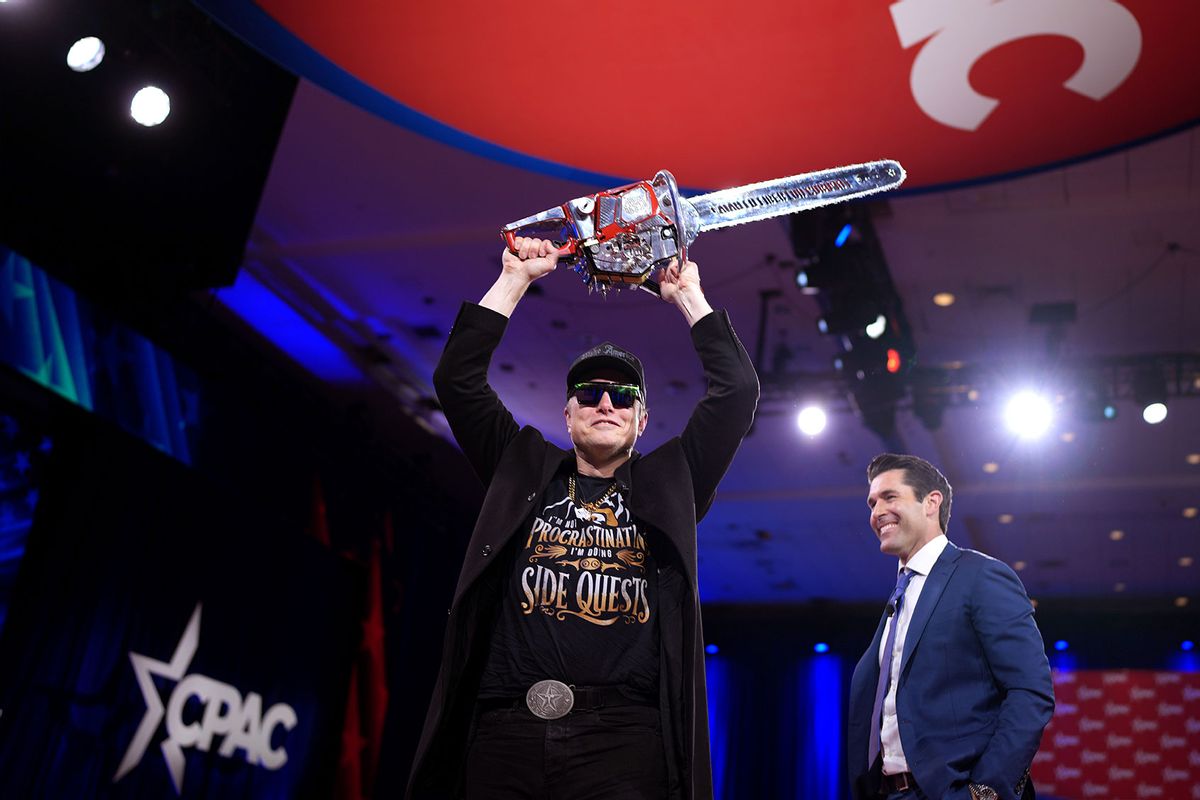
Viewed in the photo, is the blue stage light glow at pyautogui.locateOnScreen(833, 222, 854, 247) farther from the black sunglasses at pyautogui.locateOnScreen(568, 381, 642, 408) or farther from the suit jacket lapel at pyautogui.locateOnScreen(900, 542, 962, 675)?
the black sunglasses at pyautogui.locateOnScreen(568, 381, 642, 408)

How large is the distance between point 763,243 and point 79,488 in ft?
17.3

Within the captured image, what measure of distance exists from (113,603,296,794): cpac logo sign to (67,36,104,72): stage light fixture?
449 centimetres

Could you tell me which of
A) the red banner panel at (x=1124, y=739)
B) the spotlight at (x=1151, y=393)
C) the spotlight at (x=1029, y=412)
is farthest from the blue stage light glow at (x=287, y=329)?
the red banner panel at (x=1124, y=739)

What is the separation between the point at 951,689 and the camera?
3141 mm

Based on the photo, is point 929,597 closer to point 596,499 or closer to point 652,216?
point 596,499

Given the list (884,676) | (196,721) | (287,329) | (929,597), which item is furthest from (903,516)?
(287,329)

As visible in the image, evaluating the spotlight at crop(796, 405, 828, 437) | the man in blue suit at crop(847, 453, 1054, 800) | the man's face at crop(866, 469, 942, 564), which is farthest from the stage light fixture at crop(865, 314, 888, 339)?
the man in blue suit at crop(847, 453, 1054, 800)

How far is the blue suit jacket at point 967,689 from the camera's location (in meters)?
2.91

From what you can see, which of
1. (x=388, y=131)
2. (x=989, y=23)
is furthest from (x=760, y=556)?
(x=989, y=23)

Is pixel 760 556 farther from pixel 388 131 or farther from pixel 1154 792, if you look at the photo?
pixel 388 131

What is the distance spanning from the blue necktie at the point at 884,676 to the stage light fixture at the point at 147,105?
4.77 m

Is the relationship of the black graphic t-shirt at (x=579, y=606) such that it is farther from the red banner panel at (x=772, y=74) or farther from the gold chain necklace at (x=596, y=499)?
the red banner panel at (x=772, y=74)

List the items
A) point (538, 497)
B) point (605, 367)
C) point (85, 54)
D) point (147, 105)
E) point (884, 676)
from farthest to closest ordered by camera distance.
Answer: point (147, 105), point (85, 54), point (884, 676), point (605, 367), point (538, 497)

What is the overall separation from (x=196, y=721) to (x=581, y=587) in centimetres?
759
